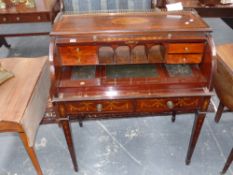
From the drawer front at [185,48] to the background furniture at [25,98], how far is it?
Answer: 36.4 inches

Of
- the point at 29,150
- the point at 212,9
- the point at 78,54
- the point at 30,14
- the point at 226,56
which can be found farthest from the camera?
the point at 30,14

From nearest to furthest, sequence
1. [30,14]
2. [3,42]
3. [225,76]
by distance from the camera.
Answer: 1. [225,76]
2. [30,14]
3. [3,42]

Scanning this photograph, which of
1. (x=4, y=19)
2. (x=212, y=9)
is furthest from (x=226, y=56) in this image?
(x=4, y=19)

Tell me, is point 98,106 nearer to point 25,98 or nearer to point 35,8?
point 25,98

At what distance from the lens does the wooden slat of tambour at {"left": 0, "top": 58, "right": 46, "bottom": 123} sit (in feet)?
4.61

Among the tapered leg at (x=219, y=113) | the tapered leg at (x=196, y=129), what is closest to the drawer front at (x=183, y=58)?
the tapered leg at (x=196, y=129)

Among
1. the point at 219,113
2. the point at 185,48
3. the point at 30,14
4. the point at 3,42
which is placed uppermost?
the point at 185,48

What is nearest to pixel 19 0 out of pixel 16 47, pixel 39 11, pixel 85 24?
pixel 39 11

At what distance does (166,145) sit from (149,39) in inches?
39.2

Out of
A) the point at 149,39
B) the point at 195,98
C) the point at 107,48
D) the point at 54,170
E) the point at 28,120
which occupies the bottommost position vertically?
the point at 54,170

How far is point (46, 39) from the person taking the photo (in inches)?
138

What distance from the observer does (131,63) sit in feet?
4.48

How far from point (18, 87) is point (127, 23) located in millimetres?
852

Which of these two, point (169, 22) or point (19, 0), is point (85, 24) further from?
point (19, 0)
